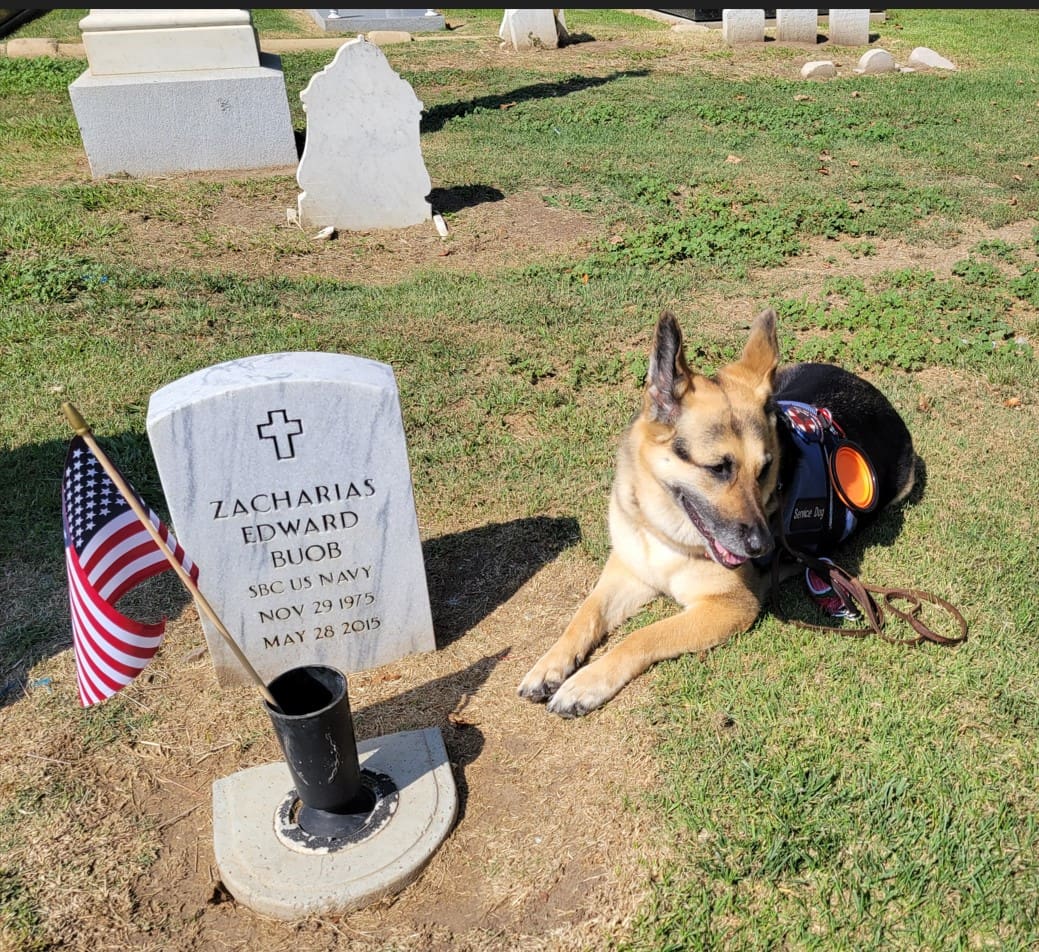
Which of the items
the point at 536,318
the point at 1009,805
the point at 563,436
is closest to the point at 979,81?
the point at 536,318

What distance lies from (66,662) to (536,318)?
445 centimetres

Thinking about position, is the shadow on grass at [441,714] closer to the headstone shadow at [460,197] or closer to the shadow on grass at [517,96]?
the headstone shadow at [460,197]

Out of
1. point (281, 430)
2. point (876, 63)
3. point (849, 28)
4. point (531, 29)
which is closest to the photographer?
point (281, 430)

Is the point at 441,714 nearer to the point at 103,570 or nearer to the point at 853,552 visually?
the point at 103,570

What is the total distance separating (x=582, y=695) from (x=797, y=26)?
16.7 meters

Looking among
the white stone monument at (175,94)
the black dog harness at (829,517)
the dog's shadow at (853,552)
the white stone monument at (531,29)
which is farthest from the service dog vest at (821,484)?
the white stone monument at (531,29)

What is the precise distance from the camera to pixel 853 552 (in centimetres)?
494

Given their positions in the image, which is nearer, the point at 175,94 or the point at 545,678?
the point at 545,678

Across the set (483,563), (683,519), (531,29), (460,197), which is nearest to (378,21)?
(531,29)

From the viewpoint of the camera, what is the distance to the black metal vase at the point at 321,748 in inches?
124

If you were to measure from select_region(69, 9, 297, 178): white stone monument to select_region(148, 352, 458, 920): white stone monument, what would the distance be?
24.1 ft

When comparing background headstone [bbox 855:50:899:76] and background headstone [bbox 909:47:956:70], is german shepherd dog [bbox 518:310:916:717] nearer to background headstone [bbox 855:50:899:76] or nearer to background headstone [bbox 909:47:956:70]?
background headstone [bbox 855:50:899:76]

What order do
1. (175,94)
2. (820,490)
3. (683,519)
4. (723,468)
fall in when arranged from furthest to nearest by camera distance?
(175,94) < (820,490) < (683,519) < (723,468)

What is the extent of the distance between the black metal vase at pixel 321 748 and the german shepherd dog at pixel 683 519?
95 centimetres
